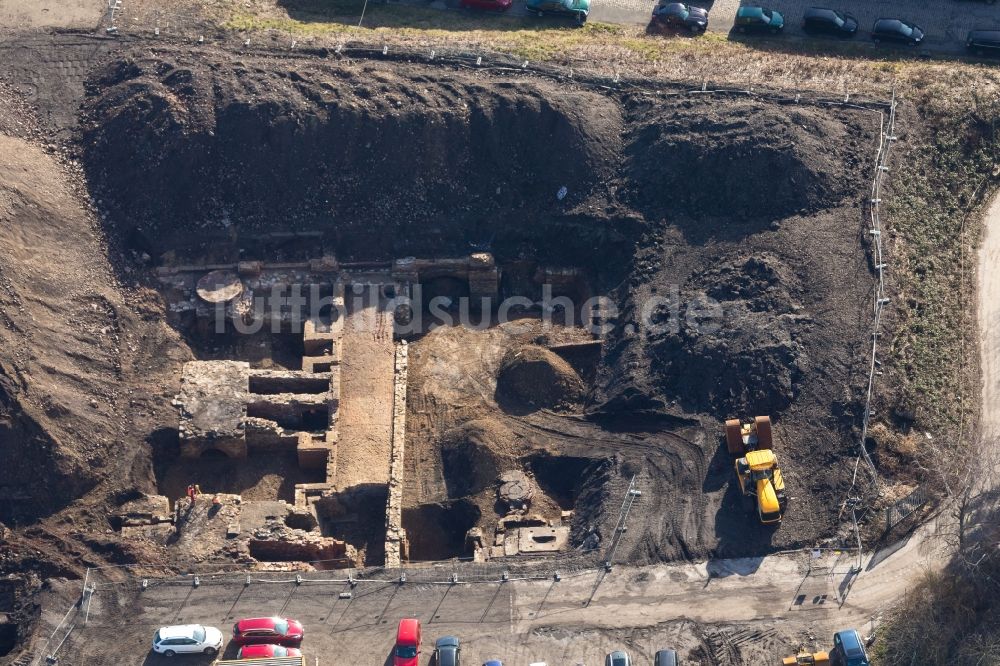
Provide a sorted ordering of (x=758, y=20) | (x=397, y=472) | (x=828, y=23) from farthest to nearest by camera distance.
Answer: (x=758, y=20)
(x=828, y=23)
(x=397, y=472)

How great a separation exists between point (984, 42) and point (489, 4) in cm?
2235

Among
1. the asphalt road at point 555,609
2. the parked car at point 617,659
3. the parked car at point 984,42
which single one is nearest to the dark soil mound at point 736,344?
the asphalt road at point 555,609

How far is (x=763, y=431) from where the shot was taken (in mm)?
41875

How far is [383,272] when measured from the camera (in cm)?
4947

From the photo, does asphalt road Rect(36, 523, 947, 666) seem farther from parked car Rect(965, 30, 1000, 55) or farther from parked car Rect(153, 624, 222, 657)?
parked car Rect(965, 30, 1000, 55)

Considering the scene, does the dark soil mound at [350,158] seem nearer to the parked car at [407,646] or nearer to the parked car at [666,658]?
the parked car at [407,646]

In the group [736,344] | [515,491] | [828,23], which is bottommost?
[515,491]

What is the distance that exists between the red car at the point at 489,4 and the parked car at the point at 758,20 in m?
10.7

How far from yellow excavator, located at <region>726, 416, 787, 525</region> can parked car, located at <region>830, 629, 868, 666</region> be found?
182 inches

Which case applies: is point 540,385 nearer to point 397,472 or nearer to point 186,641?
point 397,472

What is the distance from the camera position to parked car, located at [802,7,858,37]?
53.9 metres

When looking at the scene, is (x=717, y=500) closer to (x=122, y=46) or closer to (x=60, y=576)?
(x=60, y=576)

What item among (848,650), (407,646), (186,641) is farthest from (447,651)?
(848,650)

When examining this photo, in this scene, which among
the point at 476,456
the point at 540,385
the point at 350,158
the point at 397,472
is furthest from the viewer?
the point at 350,158
